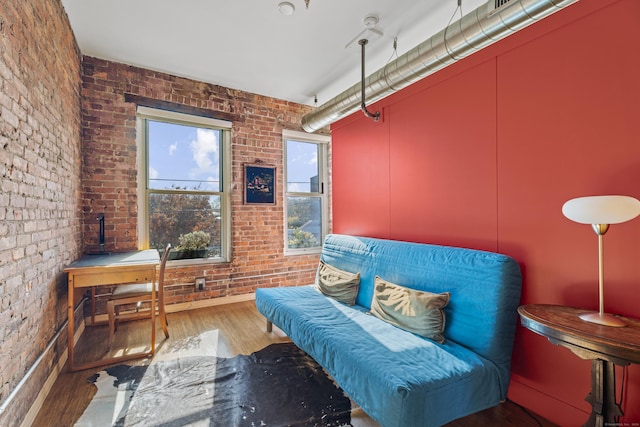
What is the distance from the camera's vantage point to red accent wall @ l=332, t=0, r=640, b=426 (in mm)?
1564

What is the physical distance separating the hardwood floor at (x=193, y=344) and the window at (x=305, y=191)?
4.18 feet

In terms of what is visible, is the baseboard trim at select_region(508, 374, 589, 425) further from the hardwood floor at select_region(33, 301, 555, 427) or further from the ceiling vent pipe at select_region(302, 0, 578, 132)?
the ceiling vent pipe at select_region(302, 0, 578, 132)

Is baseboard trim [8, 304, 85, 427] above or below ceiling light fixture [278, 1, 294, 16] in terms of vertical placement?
below

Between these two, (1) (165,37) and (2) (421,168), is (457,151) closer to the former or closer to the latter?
(2) (421,168)

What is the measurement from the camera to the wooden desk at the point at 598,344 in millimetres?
1193

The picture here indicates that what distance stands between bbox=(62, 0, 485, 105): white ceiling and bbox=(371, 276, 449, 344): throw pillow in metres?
2.31

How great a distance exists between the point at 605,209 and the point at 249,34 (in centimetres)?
298

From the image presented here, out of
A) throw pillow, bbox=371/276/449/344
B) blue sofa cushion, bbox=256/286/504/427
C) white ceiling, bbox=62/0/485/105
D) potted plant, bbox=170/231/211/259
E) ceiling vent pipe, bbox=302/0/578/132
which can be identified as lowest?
blue sofa cushion, bbox=256/286/504/427

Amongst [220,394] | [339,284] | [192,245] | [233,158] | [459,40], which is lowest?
[220,394]

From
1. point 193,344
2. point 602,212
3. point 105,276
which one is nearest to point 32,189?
point 105,276

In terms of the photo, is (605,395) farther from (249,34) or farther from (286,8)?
(249,34)

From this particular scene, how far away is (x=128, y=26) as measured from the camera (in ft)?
8.98

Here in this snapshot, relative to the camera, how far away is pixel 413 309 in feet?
6.91

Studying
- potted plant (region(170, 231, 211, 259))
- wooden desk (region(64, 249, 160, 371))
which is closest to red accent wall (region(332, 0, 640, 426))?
wooden desk (region(64, 249, 160, 371))
